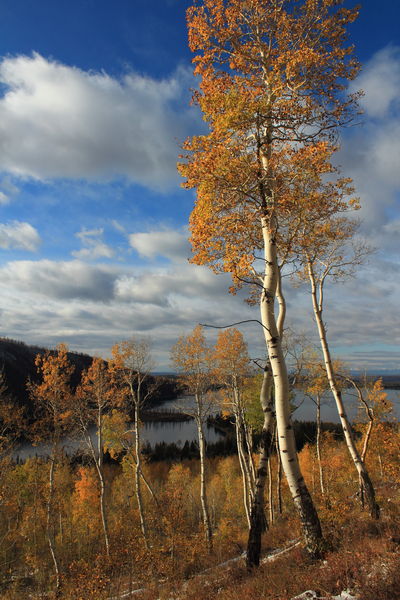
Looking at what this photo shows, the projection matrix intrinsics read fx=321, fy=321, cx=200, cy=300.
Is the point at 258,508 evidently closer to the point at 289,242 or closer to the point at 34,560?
the point at 289,242

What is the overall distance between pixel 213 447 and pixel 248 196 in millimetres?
67258

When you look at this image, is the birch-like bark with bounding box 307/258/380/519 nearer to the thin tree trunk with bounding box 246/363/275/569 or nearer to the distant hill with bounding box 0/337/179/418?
the thin tree trunk with bounding box 246/363/275/569

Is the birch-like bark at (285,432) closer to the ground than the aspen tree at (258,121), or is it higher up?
closer to the ground

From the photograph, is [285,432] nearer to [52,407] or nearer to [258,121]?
[258,121]

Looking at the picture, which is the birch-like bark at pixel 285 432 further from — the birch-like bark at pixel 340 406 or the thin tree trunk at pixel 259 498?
the birch-like bark at pixel 340 406

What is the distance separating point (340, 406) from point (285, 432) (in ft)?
15.3

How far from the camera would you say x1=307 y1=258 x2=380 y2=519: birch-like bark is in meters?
9.05

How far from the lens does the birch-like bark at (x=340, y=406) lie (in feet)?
29.7

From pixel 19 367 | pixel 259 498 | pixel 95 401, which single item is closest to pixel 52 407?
pixel 95 401

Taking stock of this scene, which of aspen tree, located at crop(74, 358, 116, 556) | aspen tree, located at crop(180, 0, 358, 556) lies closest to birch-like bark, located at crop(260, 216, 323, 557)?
aspen tree, located at crop(180, 0, 358, 556)

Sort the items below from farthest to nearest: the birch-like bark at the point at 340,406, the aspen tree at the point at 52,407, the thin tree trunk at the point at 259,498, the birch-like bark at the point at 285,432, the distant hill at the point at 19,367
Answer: the distant hill at the point at 19,367 → the aspen tree at the point at 52,407 → the birch-like bark at the point at 340,406 → the thin tree trunk at the point at 259,498 → the birch-like bark at the point at 285,432

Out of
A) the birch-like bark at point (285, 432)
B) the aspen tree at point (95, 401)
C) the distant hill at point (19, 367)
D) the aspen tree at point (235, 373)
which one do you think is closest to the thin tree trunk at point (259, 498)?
the birch-like bark at point (285, 432)

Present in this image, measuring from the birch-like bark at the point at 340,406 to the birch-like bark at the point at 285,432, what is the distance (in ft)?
11.1

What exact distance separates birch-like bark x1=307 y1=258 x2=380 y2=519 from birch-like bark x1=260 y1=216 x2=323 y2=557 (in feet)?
11.1
